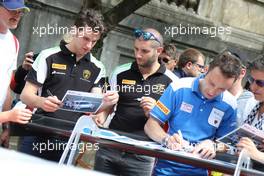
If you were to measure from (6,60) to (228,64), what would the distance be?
1.58 m

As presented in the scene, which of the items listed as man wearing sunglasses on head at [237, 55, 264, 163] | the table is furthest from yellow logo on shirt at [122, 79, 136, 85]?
man wearing sunglasses on head at [237, 55, 264, 163]

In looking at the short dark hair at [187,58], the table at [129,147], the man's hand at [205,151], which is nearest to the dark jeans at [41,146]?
the table at [129,147]

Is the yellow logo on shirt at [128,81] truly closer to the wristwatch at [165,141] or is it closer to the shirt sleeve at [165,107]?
the shirt sleeve at [165,107]

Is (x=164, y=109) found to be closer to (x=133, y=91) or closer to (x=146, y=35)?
(x=133, y=91)

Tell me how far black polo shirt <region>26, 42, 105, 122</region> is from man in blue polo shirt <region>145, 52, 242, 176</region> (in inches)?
30.8

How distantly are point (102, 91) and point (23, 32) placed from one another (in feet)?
17.5

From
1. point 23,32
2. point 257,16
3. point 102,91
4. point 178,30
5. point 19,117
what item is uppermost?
point 257,16

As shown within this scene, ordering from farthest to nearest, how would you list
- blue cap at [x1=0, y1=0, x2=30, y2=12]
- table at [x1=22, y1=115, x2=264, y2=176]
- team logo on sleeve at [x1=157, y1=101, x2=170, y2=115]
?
1. team logo on sleeve at [x1=157, y1=101, x2=170, y2=115]
2. blue cap at [x1=0, y1=0, x2=30, y2=12]
3. table at [x1=22, y1=115, x2=264, y2=176]

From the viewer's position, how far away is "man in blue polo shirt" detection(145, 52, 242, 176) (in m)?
3.88

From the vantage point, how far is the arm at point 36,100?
400 cm

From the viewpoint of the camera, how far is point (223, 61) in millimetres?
3822

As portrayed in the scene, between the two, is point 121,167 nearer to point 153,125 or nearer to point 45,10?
point 153,125

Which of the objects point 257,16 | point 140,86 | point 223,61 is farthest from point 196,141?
point 257,16

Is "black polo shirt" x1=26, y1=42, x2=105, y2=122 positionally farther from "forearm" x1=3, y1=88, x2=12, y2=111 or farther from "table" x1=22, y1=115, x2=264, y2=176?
"table" x1=22, y1=115, x2=264, y2=176
